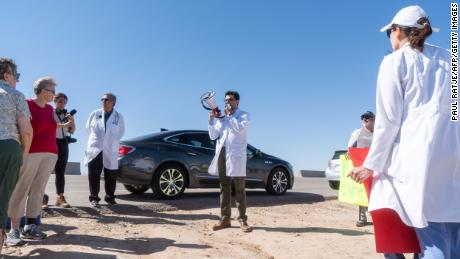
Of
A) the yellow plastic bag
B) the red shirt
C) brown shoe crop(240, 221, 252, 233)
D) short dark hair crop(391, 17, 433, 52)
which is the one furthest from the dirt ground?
short dark hair crop(391, 17, 433, 52)

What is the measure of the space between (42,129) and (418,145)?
4.70m

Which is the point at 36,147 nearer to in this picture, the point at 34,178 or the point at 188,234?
the point at 34,178

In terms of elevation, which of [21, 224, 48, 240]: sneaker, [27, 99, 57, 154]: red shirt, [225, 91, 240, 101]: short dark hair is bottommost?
[21, 224, 48, 240]: sneaker

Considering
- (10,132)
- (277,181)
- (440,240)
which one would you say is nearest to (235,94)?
(10,132)

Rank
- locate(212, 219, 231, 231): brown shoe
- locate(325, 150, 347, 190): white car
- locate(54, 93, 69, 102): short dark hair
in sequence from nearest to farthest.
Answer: locate(212, 219, 231, 231): brown shoe
locate(54, 93, 69, 102): short dark hair
locate(325, 150, 347, 190): white car

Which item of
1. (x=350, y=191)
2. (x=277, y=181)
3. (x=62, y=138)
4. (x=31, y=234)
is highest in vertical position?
(x=62, y=138)

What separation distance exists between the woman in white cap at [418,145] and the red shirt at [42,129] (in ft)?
14.0

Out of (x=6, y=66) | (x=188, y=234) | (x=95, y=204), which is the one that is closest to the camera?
(x=6, y=66)

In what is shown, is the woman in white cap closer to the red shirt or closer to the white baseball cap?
the white baseball cap

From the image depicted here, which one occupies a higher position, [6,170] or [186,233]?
[6,170]

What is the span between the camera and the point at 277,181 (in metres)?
11.3

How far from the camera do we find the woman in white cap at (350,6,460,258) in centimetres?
227

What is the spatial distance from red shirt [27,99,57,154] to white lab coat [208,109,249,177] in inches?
95.9

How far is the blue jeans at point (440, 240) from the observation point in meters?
2.27
